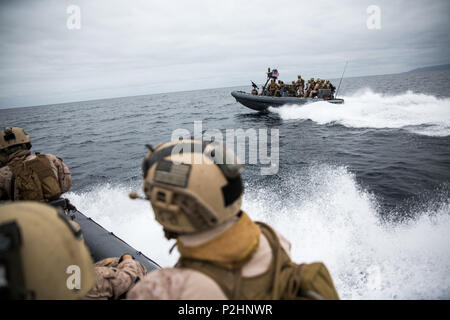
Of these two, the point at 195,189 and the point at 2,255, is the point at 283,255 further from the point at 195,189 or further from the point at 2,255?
the point at 2,255

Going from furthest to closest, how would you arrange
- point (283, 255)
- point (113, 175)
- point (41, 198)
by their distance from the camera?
1. point (113, 175)
2. point (41, 198)
3. point (283, 255)

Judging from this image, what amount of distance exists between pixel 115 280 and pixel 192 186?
1.56 metres

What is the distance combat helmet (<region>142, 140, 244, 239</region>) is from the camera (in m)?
1.21

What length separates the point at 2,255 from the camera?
0.94m

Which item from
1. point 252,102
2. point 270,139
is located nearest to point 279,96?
point 252,102

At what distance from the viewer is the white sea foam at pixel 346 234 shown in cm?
340

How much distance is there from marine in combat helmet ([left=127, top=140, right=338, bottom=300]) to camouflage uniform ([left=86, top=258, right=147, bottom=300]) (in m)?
1.07

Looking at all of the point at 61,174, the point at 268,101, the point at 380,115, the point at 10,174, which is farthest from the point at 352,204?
the point at 268,101

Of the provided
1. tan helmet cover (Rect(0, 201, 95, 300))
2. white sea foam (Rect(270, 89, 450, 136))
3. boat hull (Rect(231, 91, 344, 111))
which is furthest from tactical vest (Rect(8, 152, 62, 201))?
boat hull (Rect(231, 91, 344, 111))

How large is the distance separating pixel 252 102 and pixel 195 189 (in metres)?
22.8

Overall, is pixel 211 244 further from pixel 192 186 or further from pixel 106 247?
pixel 106 247

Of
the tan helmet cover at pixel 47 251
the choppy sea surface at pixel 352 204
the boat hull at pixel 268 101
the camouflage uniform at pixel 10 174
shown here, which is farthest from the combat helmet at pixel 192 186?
the boat hull at pixel 268 101
